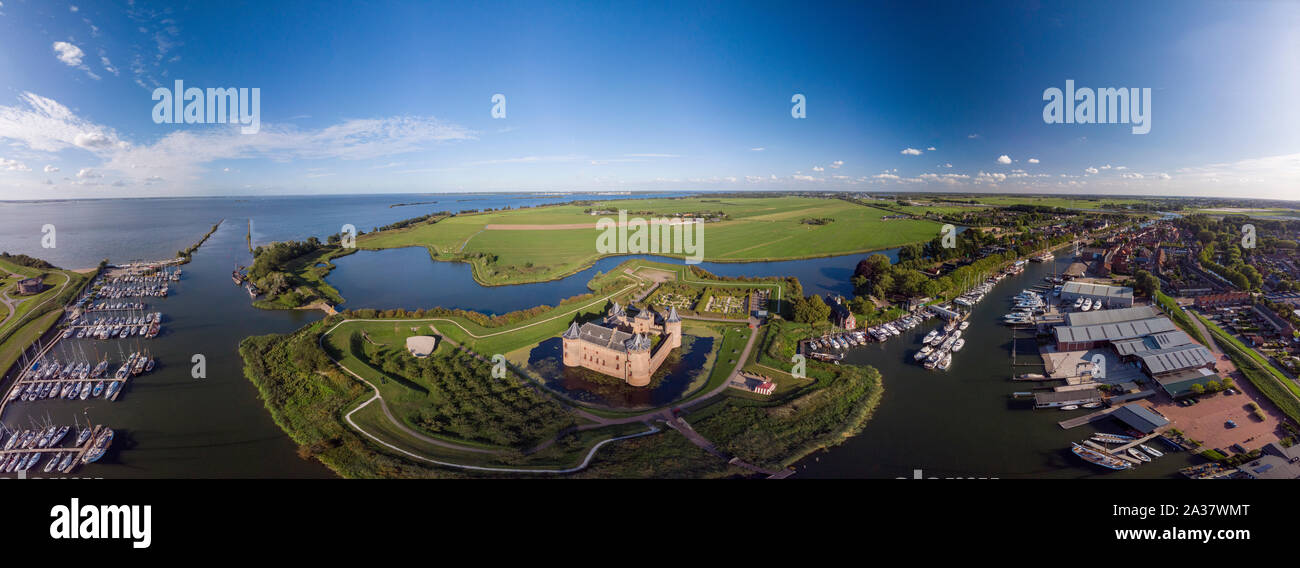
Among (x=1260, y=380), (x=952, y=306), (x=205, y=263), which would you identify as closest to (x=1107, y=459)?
(x=1260, y=380)

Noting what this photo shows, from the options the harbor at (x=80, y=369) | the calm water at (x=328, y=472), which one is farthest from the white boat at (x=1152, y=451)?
the harbor at (x=80, y=369)

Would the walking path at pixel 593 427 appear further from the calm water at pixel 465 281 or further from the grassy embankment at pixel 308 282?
the grassy embankment at pixel 308 282

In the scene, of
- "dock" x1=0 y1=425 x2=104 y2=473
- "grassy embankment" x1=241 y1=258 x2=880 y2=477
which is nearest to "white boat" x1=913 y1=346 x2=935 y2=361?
"grassy embankment" x1=241 y1=258 x2=880 y2=477

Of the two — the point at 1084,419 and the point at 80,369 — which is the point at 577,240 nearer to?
the point at 80,369

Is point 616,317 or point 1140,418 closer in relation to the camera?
point 1140,418

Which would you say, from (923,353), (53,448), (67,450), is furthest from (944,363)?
(53,448)
